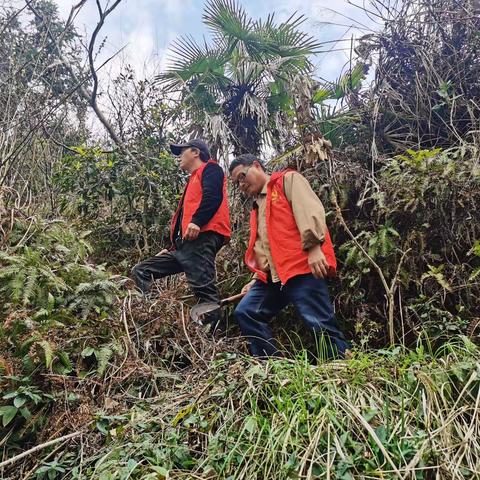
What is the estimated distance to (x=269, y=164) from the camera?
20.1 ft

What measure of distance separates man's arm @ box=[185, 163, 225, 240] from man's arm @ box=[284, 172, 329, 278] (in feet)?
3.18

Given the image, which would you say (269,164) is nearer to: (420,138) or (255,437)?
(420,138)

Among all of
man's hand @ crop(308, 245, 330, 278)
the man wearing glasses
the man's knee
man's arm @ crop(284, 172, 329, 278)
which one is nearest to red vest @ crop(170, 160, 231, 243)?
the man wearing glasses

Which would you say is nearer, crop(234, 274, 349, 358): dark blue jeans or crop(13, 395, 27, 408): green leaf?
crop(13, 395, 27, 408): green leaf

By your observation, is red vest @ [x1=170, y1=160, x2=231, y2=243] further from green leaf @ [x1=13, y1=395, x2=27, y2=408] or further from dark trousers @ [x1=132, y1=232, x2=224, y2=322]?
green leaf @ [x1=13, y1=395, x2=27, y2=408]

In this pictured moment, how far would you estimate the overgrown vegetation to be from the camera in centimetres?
240

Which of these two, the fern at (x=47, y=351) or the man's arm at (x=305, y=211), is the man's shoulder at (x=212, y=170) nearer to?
the man's arm at (x=305, y=211)

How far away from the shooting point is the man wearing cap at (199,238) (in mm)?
4531

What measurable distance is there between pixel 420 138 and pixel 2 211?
4.44 m

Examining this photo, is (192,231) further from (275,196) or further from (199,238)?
(275,196)

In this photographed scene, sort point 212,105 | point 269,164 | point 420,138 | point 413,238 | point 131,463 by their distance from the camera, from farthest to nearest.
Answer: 1. point 212,105
2. point 269,164
3. point 420,138
4. point 413,238
5. point 131,463

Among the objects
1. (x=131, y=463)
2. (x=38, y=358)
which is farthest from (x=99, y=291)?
(x=131, y=463)

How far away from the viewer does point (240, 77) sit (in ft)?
24.3

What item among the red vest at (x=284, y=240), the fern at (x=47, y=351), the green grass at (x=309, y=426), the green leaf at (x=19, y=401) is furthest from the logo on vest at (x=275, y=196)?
the green leaf at (x=19, y=401)
